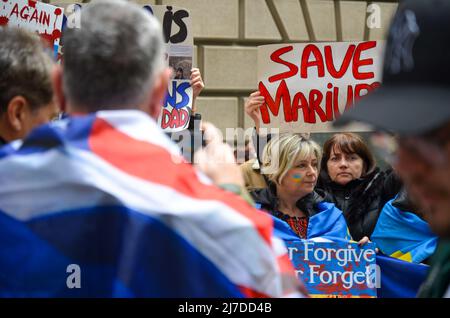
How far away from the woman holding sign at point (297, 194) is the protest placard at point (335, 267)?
14.8 inches

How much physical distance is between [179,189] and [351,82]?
4317 millimetres

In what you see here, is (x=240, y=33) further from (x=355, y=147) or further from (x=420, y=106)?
(x=420, y=106)

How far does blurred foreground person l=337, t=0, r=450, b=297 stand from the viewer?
4.19 ft

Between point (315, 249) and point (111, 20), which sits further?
point (315, 249)

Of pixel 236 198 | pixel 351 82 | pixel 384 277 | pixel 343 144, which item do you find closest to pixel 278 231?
pixel 384 277

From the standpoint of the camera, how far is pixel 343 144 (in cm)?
541

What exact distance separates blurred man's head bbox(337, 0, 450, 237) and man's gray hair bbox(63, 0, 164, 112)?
19.7 inches

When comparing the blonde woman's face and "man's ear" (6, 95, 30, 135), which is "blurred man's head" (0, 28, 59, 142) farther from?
the blonde woman's face

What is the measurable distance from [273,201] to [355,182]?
37.8 inches

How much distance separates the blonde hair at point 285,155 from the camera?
180 inches

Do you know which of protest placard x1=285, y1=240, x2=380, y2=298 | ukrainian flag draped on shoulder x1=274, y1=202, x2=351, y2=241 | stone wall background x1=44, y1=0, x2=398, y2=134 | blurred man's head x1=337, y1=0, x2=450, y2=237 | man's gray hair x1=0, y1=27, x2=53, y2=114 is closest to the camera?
blurred man's head x1=337, y1=0, x2=450, y2=237

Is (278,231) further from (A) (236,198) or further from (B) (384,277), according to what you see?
(A) (236,198)

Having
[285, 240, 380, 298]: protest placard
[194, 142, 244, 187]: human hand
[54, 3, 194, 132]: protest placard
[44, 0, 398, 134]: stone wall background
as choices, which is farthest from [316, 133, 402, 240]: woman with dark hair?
[44, 0, 398, 134]: stone wall background
